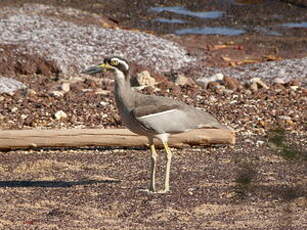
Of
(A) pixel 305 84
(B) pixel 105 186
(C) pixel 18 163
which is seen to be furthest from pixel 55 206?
(A) pixel 305 84

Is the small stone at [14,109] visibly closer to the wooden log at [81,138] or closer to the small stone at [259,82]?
the wooden log at [81,138]

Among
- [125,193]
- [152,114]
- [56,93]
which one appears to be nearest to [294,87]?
[56,93]

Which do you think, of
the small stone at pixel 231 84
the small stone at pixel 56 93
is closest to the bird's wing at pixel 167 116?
the small stone at pixel 56 93

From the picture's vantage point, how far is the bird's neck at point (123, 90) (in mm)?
7795

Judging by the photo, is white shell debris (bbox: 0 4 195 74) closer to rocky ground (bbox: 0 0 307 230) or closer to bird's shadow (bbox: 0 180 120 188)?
rocky ground (bbox: 0 0 307 230)

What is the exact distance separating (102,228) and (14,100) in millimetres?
5891

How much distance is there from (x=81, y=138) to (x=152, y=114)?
7.25 ft

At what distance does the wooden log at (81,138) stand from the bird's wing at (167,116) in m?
1.80

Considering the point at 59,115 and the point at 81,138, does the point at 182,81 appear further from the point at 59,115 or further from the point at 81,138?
the point at 81,138

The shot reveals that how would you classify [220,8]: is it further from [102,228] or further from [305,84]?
[102,228]

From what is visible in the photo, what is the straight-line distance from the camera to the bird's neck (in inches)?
307

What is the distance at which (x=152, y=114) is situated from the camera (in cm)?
761

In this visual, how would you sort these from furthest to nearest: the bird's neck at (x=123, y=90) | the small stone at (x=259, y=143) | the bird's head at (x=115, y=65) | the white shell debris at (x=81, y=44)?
the white shell debris at (x=81, y=44) < the small stone at (x=259, y=143) < the bird's head at (x=115, y=65) < the bird's neck at (x=123, y=90)

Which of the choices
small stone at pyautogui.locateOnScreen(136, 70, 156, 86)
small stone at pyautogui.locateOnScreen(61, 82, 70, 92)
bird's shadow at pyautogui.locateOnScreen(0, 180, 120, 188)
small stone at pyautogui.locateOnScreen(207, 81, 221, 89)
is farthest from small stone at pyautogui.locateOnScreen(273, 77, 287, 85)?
bird's shadow at pyautogui.locateOnScreen(0, 180, 120, 188)
